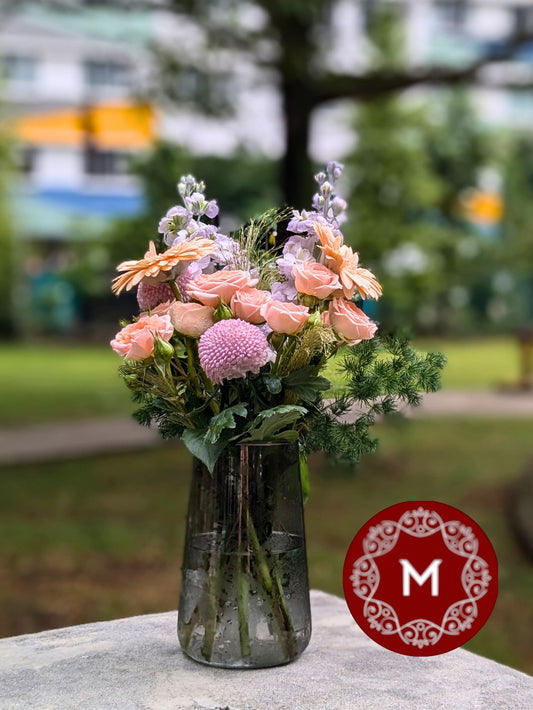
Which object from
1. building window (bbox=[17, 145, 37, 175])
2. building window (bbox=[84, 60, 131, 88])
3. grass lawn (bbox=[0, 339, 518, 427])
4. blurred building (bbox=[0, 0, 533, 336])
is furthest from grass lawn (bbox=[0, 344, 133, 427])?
building window (bbox=[84, 60, 131, 88])

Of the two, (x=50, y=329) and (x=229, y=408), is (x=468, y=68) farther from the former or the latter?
(x=50, y=329)

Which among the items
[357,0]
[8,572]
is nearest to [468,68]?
[357,0]

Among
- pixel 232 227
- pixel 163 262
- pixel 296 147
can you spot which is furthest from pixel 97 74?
pixel 163 262

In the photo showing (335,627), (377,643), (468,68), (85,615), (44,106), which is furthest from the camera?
(44,106)

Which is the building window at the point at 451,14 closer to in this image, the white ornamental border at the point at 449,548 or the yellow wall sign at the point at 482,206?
the yellow wall sign at the point at 482,206

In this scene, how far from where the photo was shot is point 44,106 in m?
28.0

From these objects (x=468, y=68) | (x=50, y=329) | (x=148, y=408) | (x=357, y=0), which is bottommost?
(x=50, y=329)

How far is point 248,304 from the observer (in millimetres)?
1490

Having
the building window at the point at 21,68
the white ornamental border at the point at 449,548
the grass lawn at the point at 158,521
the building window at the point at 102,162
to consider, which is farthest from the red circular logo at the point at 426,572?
the building window at the point at 21,68

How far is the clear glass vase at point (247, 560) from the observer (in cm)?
154

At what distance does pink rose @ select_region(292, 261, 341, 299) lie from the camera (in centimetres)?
149

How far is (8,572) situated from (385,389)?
12.8ft

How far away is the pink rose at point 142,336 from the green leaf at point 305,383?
0.63 feet

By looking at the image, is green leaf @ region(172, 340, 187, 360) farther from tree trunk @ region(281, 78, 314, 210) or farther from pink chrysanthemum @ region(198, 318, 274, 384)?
tree trunk @ region(281, 78, 314, 210)
